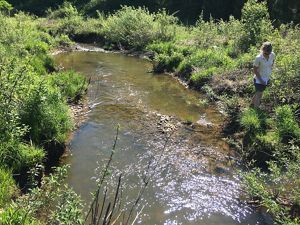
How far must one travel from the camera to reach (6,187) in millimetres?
7801

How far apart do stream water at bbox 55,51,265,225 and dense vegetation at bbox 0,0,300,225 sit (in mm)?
599

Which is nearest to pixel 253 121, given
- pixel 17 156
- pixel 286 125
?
pixel 286 125

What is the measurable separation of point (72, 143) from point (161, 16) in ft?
52.5

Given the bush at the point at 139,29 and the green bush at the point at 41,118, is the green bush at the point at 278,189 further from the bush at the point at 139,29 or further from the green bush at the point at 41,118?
the bush at the point at 139,29

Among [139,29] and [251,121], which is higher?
[139,29]

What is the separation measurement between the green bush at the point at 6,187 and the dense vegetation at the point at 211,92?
0.8 inches

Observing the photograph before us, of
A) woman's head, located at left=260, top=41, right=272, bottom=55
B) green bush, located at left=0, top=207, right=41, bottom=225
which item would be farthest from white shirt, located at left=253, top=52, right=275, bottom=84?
green bush, located at left=0, top=207, right=41, bottom=225

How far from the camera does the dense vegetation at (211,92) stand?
28.3ft

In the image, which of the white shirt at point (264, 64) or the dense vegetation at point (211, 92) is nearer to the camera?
the dense vegetation at point (211, 92)

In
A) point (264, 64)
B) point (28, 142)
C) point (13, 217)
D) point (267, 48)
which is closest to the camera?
point (13, 217)

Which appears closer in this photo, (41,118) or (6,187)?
(6,187)

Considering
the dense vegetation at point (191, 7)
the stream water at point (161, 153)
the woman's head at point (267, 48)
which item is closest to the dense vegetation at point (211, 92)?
the stream water at point (161, 153)

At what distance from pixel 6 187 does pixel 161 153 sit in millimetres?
4520

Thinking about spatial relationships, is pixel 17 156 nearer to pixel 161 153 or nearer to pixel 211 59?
pixel 161 153
